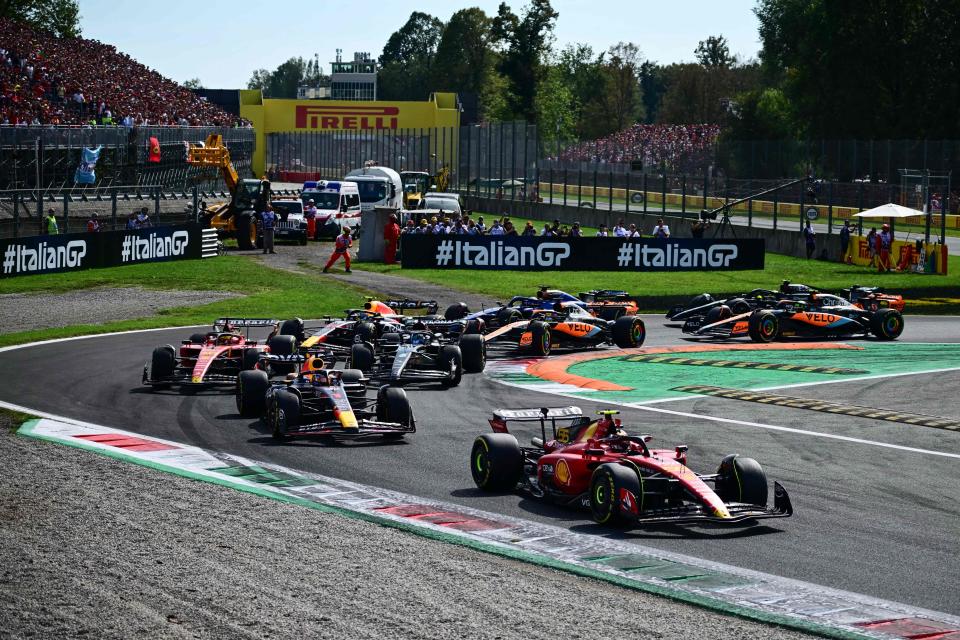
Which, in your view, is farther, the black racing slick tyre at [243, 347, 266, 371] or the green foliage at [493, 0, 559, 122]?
the green foliage at [493, 0, 559, 122]

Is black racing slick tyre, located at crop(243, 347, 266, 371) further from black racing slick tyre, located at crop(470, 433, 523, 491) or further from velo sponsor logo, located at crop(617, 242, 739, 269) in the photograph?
velo sponsor logo, located at crop(617, 242, 739, 269)

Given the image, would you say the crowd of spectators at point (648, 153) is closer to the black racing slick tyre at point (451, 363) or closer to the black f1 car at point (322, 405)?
the black racing slick tyre at point (451, 363)

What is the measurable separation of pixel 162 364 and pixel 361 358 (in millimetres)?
3397

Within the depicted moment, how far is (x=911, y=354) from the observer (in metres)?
28.5

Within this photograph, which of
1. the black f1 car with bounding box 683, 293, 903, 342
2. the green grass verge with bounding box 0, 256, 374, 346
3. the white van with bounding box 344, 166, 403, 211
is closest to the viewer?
the black f1 car with bounding box 683, 293, 903, 342

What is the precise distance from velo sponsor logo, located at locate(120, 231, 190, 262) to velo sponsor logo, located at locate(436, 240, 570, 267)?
911cm

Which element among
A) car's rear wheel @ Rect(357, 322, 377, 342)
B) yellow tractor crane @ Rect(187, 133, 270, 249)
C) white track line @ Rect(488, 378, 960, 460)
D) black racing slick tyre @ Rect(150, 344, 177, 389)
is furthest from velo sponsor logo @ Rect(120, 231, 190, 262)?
white track line @ Rect(488, 378, 960, 460)

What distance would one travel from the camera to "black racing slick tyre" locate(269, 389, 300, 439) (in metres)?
17.7

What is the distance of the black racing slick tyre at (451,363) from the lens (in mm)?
22984

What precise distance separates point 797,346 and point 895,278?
50.1 ft

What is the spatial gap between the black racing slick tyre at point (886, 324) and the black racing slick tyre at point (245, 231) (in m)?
26.0

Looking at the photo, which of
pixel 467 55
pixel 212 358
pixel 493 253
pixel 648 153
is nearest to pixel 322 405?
pixel 212 358

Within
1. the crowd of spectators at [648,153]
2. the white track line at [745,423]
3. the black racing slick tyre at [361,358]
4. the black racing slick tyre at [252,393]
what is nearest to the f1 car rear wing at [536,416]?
the white track line at [745,423]

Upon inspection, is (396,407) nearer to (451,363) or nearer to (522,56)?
(451,363)
